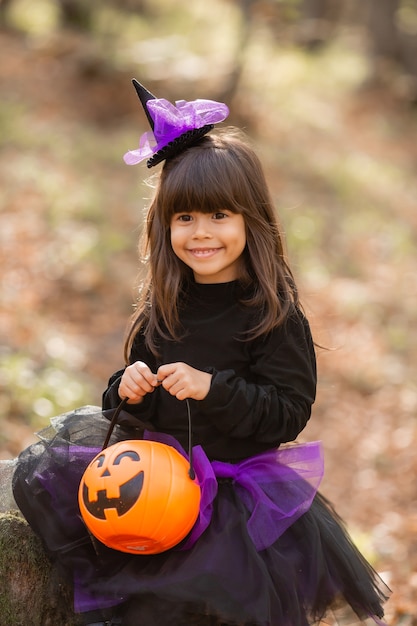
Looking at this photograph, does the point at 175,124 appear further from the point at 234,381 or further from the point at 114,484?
the point at 114,484

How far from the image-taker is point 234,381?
2.47 m

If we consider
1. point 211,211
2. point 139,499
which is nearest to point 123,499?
point 139,499

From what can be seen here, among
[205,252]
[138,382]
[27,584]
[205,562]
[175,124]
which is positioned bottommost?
[27,584]

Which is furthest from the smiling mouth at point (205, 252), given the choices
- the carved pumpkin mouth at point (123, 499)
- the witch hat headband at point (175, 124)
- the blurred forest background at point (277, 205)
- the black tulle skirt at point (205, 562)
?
the carved pumpkin mouth at point (123, 499)

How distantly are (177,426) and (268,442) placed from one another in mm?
321

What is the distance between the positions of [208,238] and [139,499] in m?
0.87

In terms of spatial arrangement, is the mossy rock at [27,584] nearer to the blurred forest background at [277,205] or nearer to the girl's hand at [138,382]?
the girl's hand at [138,382]

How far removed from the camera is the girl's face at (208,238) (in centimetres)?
257

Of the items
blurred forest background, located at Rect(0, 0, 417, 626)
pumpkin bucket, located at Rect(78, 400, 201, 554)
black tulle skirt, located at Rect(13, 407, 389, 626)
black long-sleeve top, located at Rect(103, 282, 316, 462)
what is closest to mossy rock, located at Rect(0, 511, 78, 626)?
black tulle skirt, located at Rect(13, 407, 389, 626)

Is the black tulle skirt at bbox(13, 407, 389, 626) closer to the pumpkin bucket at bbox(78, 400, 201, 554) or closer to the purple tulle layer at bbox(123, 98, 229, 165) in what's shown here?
the pumpkin bucket at bbox(78, 400, 201, 554)

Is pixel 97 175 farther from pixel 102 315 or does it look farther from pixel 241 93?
pixel 241 93

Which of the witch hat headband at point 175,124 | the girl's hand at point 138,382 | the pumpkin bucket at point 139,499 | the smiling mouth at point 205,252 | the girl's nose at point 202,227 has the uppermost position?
the witch hat headband at point 175,124

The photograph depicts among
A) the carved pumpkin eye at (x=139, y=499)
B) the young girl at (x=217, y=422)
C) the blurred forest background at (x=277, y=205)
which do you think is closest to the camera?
the carved pumpkin eye at (x=139, y=499)

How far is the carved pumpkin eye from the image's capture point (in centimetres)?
221
